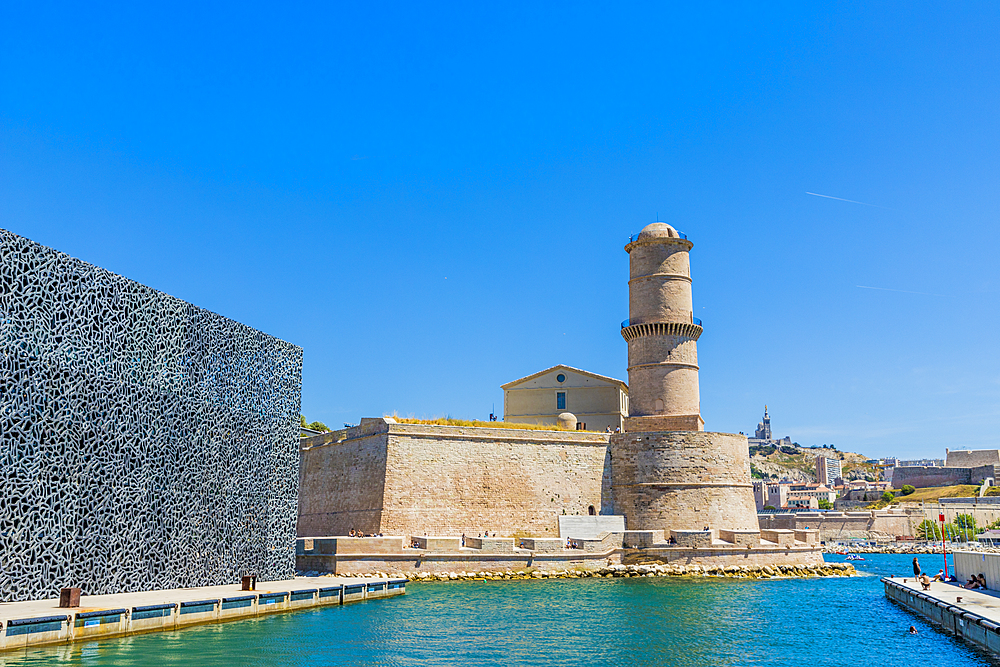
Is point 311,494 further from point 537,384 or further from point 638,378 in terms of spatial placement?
point 638,378

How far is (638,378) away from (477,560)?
38.3 ft

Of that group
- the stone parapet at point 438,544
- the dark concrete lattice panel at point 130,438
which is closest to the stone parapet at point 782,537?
the stone parapet at point 438,544

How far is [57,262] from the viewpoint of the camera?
1478cm

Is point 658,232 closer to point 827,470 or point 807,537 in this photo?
point 807,537

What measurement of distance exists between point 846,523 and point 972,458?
30.0m

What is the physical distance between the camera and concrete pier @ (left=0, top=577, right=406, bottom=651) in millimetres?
11906

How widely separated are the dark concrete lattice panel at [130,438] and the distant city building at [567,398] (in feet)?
59.9

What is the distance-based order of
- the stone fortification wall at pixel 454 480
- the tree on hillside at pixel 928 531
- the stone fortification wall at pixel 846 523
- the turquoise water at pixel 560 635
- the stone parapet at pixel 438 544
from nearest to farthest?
the turquoise water at pixel 560 635 → the stone parapet at pixel 438 544 → the stone fortification wall at pixel 454 480 → the tree on hillside at pixel 928 531 → the stone fortification wall at pixel 846 523

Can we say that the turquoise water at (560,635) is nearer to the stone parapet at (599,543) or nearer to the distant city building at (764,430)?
the stone parapet at (599,543)

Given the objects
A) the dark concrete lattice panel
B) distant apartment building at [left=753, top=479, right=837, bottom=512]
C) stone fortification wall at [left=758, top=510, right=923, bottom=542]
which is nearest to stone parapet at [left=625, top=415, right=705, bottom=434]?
the dark concrete lattice panel

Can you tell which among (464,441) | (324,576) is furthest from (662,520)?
(324,576)

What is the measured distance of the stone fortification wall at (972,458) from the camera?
258ft

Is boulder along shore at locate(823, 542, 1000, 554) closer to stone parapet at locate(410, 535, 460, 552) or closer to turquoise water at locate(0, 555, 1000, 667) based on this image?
turquoise water at locate(0, 555, 1000, 667)

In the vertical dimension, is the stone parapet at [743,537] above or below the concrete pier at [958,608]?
above
